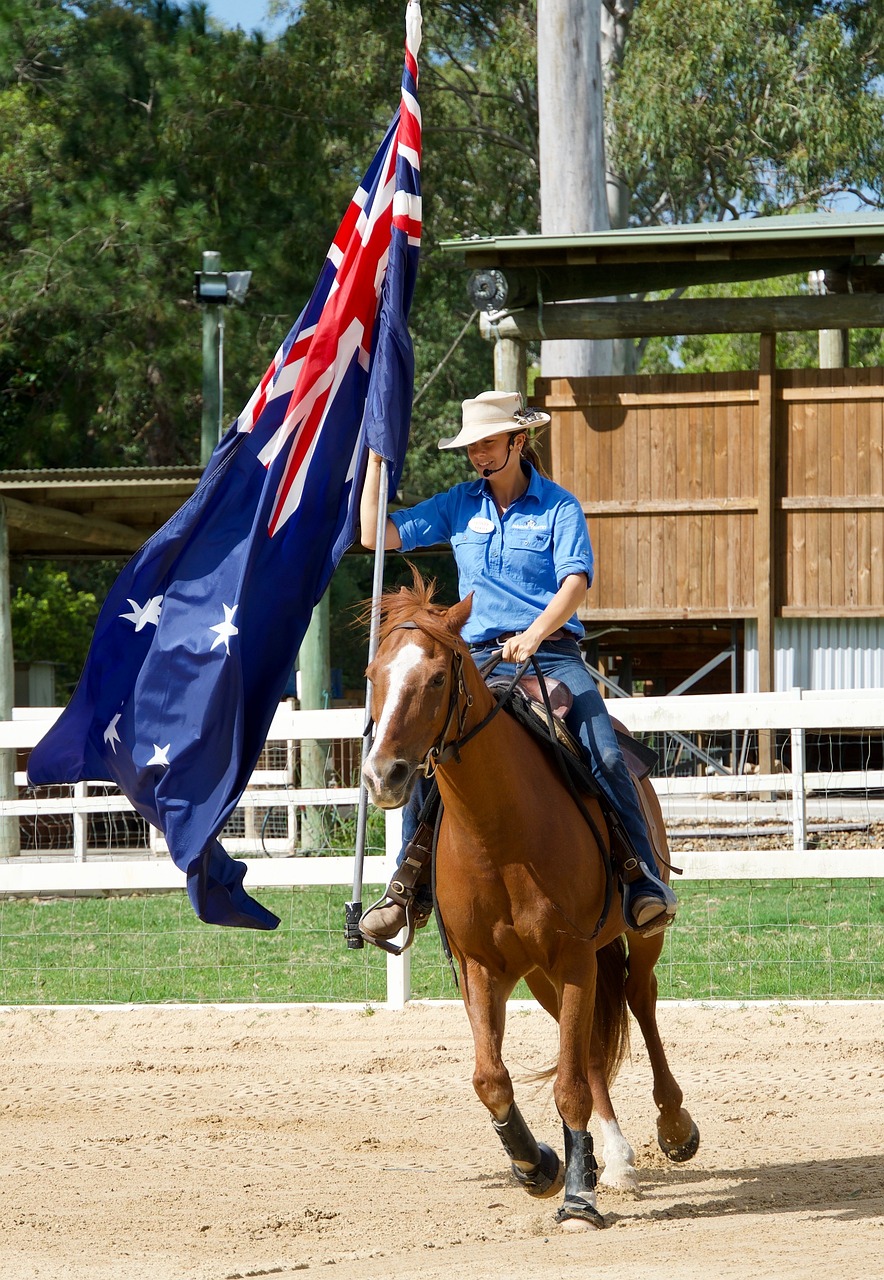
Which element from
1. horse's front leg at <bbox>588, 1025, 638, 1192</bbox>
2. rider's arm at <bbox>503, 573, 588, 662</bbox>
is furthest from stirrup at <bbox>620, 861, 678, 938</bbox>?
rider's arm at <bbox>503, 573, 588, 662</bbox>

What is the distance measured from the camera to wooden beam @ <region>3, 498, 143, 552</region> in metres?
15.6

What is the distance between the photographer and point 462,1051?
25.8ft

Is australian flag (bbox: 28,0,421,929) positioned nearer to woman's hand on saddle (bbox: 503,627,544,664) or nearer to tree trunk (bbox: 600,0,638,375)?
woman's hand on saddle (bbox: 503,627,544,664)

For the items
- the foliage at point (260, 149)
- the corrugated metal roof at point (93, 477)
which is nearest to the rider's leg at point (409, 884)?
the corrugated metal roof at point (93, 477)

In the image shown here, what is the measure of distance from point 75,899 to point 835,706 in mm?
8253

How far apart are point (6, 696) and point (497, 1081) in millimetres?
11135

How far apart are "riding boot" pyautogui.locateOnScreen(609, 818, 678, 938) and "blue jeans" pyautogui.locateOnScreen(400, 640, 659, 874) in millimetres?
44

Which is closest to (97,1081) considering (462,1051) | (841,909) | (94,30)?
(462,1051)

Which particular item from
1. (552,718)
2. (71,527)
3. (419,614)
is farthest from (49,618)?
(419,614)

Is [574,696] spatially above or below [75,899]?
above

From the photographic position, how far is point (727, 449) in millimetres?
15953

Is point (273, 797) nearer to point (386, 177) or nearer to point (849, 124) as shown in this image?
point (386, 177)

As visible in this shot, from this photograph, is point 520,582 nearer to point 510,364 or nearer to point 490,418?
point 490,418

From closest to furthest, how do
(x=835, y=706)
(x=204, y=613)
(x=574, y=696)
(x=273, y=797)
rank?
(x=574, y=696), (x=204, y=613), (x=835, y=706), (x=273, y=797)
